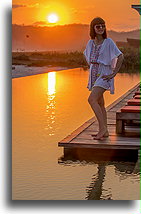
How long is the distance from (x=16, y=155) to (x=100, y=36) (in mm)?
2289

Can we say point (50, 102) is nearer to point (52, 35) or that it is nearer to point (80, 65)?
point (52, 35)

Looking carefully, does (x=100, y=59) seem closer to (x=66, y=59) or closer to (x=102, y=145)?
(x=102, y=145)

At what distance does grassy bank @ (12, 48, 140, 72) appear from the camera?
3875 centimetres

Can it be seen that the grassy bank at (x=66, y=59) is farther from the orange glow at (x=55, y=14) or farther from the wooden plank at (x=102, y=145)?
the orange glow at (x=55, y=14)

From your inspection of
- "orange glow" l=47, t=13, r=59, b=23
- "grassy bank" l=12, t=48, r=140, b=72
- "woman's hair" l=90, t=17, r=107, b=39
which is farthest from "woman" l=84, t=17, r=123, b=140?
"grassy bank" l=12, t=48, r=140, b=72

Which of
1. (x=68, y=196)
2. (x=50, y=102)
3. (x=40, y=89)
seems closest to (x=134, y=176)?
(x=68, y=196)

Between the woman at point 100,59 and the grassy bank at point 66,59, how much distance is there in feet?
95.9

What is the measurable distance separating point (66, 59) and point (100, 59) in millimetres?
35666

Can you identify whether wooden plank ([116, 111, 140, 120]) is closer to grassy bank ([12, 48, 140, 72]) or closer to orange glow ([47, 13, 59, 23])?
orange glow ([47, 13, 59, 23])

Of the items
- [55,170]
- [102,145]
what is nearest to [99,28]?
[102,145]

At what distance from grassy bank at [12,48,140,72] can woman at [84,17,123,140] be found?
2924cm

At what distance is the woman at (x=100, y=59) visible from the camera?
8008 mm

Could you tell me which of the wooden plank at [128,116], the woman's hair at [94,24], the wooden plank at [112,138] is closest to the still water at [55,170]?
the wooden plank at [112,138]

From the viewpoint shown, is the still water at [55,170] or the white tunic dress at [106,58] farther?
the white tunic dress at [106,58]
